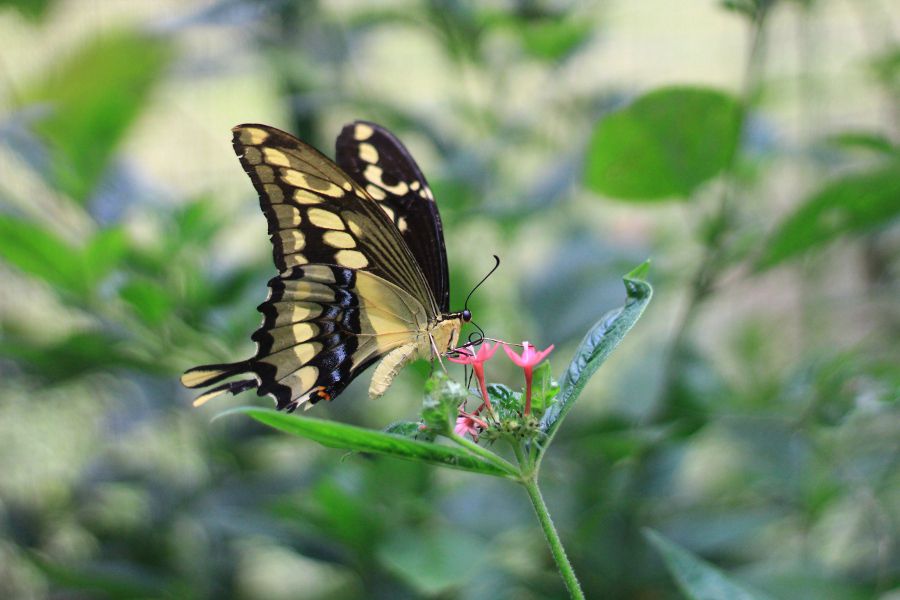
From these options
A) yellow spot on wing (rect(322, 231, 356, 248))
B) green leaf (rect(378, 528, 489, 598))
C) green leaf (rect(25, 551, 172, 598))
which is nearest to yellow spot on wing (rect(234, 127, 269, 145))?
yellow spot on wing (rect(322, 231, 356, 248))

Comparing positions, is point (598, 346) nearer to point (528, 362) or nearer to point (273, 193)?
point (528, 362)

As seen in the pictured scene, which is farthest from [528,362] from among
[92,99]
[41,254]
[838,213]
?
[92,99]

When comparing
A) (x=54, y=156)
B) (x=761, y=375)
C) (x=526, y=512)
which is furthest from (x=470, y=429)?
(x=761, y=375)

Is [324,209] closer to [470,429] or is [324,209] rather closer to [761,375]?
[470,429]

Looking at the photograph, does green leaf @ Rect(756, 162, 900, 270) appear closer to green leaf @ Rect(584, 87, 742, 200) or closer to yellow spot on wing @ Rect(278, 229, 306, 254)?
green leaf @ Rect(584, 87, 742, 200)

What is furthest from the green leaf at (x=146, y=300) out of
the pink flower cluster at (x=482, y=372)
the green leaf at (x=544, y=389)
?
the green leaf at (x=544, y=389)

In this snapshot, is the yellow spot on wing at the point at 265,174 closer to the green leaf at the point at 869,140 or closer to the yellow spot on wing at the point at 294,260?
the yellow spot on wing at the point at 294,260

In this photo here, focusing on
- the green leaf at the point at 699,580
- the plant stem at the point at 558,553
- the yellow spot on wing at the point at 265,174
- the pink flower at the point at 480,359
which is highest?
the yellow spot on wing at the point at 265,174
